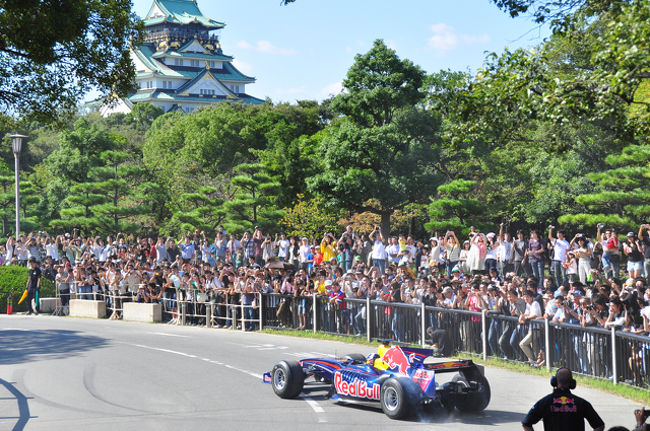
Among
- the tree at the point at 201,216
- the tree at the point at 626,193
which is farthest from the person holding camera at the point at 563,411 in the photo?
the tree at the point at 201,216

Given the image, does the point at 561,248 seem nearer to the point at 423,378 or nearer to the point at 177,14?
the point at 423,378

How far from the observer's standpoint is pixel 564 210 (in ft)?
123

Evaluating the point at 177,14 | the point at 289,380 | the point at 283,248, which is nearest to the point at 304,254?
the point at 283,248

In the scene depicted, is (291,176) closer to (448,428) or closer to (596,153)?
(596,153)

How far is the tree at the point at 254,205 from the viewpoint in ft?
147

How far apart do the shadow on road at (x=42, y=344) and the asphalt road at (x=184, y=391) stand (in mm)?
35

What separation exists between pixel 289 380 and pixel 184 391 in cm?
247

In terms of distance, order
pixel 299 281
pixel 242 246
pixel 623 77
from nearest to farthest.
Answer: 1. pixel 623 77
2. pixel 299 281
3. pixel 242 246

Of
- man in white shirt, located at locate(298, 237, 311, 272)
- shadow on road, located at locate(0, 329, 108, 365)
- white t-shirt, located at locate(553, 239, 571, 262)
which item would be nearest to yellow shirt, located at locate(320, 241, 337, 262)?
man in white shirt, located at locate(298, 237, 311, 272)

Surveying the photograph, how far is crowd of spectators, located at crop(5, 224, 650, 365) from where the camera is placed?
18000mm

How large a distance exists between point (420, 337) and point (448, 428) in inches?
322

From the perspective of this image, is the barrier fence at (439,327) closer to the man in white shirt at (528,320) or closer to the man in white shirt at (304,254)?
the man in white shirt at (528,320)

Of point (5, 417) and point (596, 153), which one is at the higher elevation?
point (596, 153)

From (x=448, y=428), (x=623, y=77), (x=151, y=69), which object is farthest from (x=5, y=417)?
(x=151, y=69)
